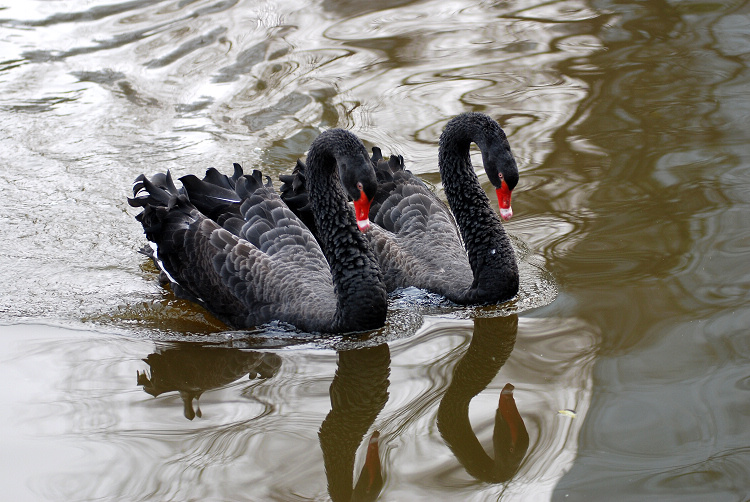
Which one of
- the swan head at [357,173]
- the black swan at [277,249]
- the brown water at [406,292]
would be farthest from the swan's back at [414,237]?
the swan head at [357,173]

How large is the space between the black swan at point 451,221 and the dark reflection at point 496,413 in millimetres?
328

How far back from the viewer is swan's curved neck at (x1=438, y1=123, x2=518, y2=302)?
542 cm

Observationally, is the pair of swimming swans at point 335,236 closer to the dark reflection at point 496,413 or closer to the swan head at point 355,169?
the swan head at point 355,169

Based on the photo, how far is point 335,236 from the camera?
529 cm

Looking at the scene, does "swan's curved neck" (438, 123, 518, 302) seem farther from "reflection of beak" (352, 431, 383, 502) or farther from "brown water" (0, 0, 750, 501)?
"reflection of beak" (352, 431, 383, 502)

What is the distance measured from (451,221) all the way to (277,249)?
1421mm

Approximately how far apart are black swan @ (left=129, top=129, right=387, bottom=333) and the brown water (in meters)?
0.18

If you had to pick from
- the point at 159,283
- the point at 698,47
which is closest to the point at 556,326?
the point at 159,283

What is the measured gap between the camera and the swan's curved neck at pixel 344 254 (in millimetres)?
5133

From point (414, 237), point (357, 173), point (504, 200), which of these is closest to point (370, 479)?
point (357, 173)

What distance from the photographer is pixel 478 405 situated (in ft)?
14.6

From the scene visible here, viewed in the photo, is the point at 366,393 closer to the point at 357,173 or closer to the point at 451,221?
the point at 357,173

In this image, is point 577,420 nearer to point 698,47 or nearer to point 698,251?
point 698,251

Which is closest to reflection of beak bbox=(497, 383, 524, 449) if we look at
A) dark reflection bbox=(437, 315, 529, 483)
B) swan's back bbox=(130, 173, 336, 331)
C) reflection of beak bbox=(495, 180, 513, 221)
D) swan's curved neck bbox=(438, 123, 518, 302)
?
dark reflection bbox=(437, 315, 529, 483)
